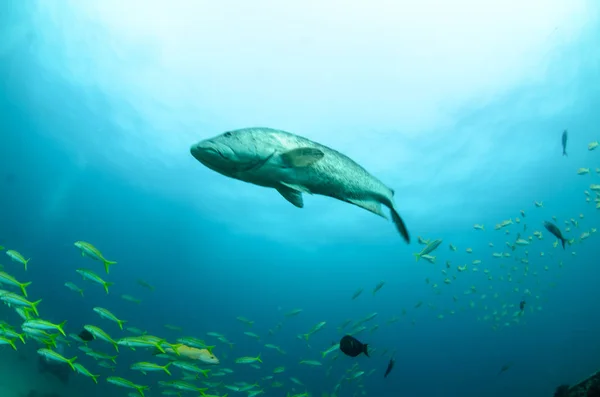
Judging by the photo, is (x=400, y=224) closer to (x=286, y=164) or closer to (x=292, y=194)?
(x=292, y=194)

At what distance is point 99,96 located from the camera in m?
21.9

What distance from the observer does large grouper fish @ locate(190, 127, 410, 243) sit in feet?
4.42

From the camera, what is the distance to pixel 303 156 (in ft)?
4.39

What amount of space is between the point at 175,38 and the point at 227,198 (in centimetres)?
1882

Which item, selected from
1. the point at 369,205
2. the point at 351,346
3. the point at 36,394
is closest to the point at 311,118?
the point at 351,346

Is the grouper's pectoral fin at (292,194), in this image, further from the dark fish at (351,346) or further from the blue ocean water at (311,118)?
the blue ocean water at (311,118)

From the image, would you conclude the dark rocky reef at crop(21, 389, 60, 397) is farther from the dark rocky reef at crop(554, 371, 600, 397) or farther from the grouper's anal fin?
the grouper's anal fin

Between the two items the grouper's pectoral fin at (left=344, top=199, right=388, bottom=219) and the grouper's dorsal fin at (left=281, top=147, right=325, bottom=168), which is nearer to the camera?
the grouper's dorsal fin at (left=281, top=147, right=325, bottom=168)

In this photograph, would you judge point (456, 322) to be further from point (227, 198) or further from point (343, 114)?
point (343, 114)

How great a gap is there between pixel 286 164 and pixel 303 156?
0.32 feet

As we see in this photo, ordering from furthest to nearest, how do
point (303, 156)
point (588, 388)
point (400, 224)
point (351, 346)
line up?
point (351, 346) → point (588, 388) → point (400, 224) → point (303, 156)

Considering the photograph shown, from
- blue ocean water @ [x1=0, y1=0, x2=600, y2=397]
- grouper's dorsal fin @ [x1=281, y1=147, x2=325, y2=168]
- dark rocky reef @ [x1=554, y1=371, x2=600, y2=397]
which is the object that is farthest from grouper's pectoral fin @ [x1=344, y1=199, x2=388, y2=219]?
blue ocean water @ [x1=0, y1=0, x2=600, y2=397]

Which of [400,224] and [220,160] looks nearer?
[220,160]

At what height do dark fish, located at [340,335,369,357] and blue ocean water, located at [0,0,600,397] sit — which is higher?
blue ocean water, located at [0,0,600,397]
